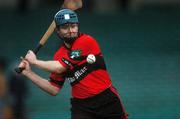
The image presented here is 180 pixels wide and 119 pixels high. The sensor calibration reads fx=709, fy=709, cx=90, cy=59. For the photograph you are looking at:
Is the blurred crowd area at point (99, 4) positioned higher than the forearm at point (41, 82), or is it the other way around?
the forearm at point (41, 82)

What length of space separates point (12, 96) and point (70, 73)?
3.36 meters

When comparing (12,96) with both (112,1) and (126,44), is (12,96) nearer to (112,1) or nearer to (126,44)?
(126,44)

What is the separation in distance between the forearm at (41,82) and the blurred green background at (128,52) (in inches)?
129

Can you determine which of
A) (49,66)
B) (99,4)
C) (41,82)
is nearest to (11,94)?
(41,82)

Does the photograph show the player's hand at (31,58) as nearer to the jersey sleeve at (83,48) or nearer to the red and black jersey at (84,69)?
the red and black jersey at (84,69)

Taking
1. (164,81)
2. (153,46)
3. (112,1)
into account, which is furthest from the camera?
(112,1)

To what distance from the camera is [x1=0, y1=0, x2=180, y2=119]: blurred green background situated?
981 centimetres

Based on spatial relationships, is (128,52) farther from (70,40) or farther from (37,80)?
(70,40)

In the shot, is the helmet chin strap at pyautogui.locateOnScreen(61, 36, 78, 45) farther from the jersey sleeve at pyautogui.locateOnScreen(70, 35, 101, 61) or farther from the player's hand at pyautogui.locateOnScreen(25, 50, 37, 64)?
the player's hand at pyautogui.locateOnScreen(25, 50, 37, 64)

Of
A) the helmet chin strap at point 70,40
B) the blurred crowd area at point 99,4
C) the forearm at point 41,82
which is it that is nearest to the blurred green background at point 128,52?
the blurred crowd area at point 99,4

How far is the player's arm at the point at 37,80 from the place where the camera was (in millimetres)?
5984

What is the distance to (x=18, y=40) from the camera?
38.6 feet

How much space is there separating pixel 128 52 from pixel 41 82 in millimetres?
5204

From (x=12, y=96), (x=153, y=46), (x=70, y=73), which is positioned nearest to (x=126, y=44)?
(x=153, y=46)
